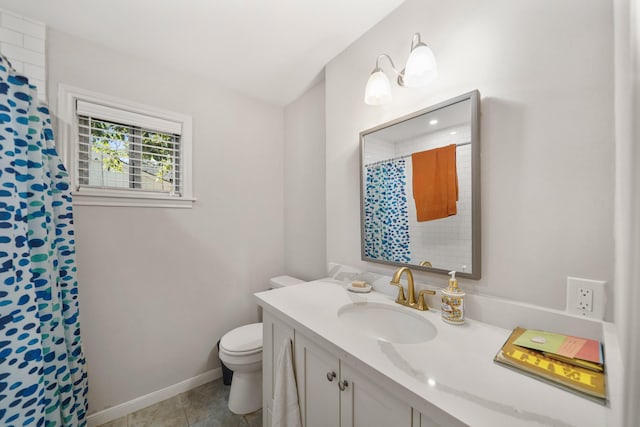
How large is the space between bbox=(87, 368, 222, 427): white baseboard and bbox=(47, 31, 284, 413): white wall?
33mm

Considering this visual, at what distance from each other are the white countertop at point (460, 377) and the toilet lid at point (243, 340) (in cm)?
77

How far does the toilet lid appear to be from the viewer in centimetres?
159

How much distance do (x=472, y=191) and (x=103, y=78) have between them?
7.26 feet

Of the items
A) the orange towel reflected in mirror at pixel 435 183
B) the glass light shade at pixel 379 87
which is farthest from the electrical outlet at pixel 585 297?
the glass light shade at pixel 379 87

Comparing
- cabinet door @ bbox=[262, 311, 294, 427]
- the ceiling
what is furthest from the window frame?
cabinet door @ bbox=[262, 311, 294, 427]

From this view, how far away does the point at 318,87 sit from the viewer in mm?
2002

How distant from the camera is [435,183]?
112 cm

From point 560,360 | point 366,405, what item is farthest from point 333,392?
point 560,360

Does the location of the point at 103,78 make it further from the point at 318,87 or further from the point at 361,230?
the point at 361,230

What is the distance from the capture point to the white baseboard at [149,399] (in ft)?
4.96

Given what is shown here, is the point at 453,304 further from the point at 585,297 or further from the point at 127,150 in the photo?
the point at 127,150

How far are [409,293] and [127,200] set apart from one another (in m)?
1.81

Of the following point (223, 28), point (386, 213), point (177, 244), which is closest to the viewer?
point (386, 213)

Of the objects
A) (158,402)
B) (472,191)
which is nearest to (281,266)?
(158,402)
